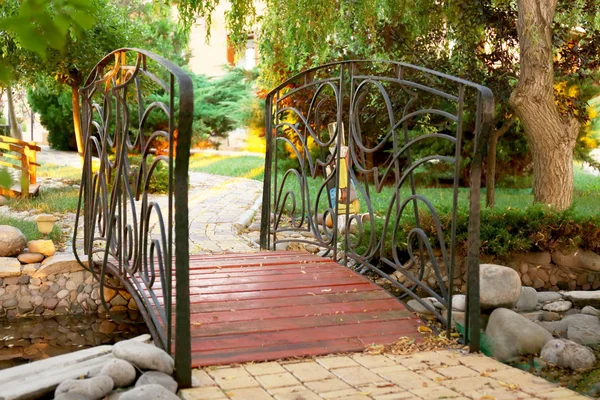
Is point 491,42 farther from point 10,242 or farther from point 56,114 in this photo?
point 56,114

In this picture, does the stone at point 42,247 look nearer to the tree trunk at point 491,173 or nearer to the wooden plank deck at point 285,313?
the wooden plank deck at point 285,313

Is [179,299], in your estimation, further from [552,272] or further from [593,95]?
[593,95]

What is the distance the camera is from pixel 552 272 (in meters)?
7.62

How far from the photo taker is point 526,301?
6.45 metres

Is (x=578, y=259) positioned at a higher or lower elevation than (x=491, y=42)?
lower

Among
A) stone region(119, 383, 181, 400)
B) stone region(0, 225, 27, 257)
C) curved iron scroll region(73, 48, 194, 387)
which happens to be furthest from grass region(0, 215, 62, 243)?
stone region(119, 383, 181, 400)

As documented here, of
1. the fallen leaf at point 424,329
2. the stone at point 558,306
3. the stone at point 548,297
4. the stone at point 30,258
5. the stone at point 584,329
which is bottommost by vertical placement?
the stone at point 558,306

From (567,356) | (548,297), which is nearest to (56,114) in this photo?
(548,297)

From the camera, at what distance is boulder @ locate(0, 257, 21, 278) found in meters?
7.00

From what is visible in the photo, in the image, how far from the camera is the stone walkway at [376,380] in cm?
319

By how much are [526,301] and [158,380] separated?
4.16 metres

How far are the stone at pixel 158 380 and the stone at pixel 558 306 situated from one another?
4308 mm

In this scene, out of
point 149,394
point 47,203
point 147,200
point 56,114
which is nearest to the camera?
point 149,394

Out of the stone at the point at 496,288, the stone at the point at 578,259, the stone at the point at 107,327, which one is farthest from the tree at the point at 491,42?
the stone at the point at 107,327
